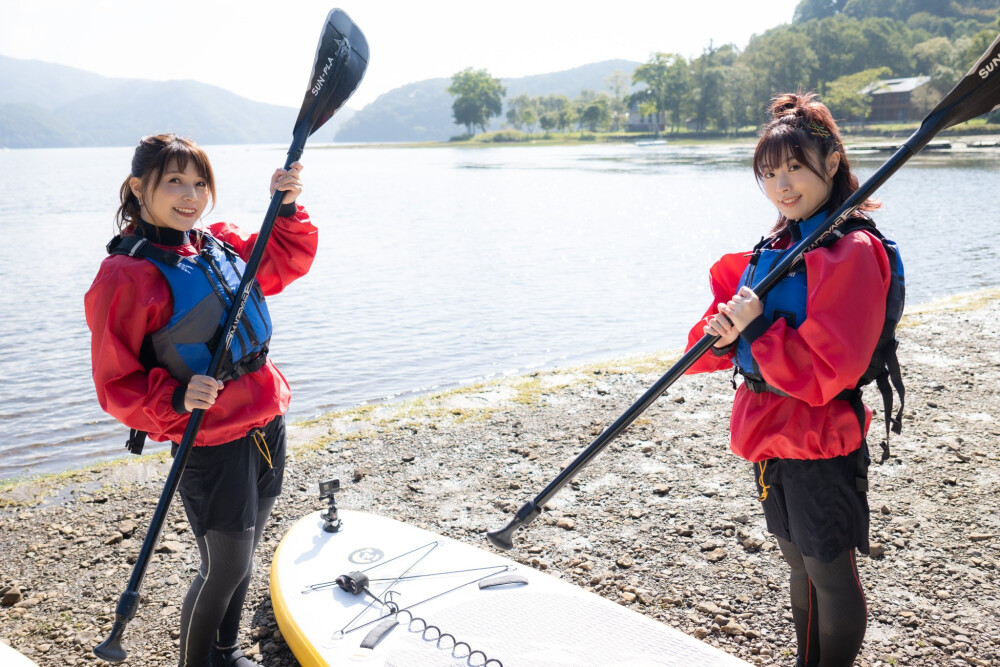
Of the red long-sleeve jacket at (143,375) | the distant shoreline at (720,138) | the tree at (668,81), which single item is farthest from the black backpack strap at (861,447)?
the tree at (668,81)

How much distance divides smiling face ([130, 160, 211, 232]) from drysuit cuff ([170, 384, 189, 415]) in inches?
24.5

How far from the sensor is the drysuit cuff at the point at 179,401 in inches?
105

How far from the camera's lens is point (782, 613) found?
379cm

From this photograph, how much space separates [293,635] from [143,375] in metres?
1.52

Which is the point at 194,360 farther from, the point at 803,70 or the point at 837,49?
the point at 837,49

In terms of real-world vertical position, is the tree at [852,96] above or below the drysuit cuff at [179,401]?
above

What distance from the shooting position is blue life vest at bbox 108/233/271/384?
8.91 feet

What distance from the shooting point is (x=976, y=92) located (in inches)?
95.3

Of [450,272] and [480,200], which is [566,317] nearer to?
[450,272]

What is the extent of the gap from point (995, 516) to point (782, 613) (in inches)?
69.7

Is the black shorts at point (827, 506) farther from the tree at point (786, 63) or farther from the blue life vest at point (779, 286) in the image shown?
the tree at point (786, 63)

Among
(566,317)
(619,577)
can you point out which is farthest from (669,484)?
(566,317)

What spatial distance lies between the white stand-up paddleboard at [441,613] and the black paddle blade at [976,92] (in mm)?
2248

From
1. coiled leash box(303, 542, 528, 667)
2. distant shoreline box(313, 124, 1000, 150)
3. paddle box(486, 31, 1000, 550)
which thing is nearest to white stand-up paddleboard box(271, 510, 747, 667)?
coiled leash box(303, 542, 528, 667)
